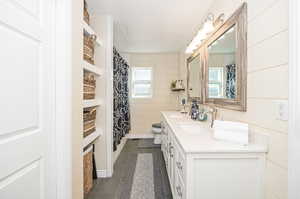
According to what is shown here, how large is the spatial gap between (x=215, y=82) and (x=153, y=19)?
140 cm

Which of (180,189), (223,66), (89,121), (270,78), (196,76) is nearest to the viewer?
(270,78)

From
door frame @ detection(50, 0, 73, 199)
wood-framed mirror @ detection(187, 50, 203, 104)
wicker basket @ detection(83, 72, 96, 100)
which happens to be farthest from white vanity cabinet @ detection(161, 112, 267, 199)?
wood-framed mirror @ detection(187, 50, 203, 104)

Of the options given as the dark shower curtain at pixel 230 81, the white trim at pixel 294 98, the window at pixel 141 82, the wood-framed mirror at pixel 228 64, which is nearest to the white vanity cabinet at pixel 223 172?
the white trim at pixel 294 98

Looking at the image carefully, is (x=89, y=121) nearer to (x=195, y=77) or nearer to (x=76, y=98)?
(x=76, y=98)

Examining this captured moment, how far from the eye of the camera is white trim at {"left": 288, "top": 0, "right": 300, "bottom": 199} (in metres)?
0.87

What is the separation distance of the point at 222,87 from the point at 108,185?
189cm

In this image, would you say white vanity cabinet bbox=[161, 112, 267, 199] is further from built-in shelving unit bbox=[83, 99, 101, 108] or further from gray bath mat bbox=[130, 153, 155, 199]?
built-in shelving unit bbox=[83, 99, 101, 108]

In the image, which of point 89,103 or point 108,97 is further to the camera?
point 108,97

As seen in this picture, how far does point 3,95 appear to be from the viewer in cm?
83

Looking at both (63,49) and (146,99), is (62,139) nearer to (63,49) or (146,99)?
(63,49)

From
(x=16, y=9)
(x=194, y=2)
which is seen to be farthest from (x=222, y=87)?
(x=16, y=9)

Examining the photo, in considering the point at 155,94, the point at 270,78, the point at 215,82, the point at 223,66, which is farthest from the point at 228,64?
the point at 155,94

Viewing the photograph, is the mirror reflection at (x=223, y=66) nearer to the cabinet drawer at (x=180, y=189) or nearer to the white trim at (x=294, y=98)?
the white trim at (x=294, y=98)

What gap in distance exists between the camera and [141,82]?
16.4ft
